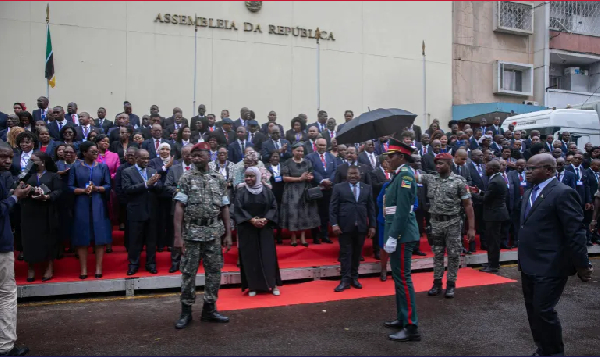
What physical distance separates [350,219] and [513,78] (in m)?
19.3

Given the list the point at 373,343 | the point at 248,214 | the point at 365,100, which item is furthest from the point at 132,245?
the point at 365,100

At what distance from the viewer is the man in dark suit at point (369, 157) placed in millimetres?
10461

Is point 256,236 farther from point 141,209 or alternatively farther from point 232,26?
point 232,26

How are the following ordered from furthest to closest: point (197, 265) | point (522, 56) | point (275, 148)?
point (522, 56), point (275, 148), point (197, 265)

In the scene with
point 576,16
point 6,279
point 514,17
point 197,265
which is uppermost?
point 576,16

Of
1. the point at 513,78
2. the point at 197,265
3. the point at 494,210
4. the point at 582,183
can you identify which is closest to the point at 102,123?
the point at 197,265

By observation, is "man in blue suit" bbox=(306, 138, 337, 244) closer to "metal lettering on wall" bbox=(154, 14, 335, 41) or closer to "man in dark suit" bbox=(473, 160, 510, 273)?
"man in dark suit" bbox=(473, 160, 510, 273)

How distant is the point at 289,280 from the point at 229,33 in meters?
11.4

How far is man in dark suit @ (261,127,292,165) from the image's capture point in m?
10.2

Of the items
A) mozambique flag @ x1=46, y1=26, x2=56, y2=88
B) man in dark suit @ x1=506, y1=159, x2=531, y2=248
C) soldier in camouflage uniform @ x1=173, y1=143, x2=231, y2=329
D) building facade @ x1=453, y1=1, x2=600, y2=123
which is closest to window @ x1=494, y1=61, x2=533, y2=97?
building facade @ x1=453, y1=1, x2=600, y2=123

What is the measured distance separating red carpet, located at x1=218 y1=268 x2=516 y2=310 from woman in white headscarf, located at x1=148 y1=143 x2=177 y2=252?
161 centimetres

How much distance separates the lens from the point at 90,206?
7.67m

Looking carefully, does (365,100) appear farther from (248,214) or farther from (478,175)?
(248,214)

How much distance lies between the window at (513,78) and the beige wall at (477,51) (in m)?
0.33
